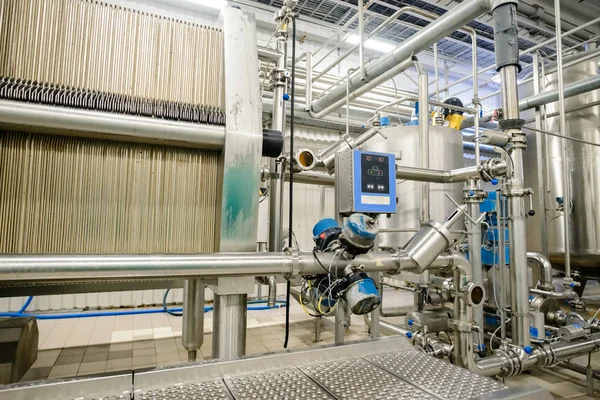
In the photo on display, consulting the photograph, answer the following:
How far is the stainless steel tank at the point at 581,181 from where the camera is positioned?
2.75 m

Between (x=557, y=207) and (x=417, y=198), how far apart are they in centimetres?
164

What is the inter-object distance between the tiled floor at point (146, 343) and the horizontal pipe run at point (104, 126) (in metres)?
1.20

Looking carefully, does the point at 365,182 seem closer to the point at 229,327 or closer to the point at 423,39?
the point at 229,327

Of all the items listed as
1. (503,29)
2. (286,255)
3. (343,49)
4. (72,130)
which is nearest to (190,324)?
(286,255)

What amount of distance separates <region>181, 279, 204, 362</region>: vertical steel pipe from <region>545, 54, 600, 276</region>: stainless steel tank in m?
2.91

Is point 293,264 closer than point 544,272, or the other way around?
point 293,264

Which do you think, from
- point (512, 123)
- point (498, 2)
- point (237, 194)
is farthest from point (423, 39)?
point (237, 194)

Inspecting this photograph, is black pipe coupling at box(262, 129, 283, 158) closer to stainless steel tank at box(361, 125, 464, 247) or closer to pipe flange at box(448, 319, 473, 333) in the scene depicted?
pipe flange at box(448, 319, 473, 333)

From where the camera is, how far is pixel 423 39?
2.20 metres

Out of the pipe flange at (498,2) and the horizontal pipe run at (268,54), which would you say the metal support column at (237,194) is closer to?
the horizontal pipe run at (268,54)

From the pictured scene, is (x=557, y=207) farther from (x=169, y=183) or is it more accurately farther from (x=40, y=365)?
(x=40, y=365)

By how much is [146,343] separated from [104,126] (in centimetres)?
207

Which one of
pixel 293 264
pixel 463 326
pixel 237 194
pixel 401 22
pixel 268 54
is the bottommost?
pixel 463 326

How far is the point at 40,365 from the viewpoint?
198 centimetres
